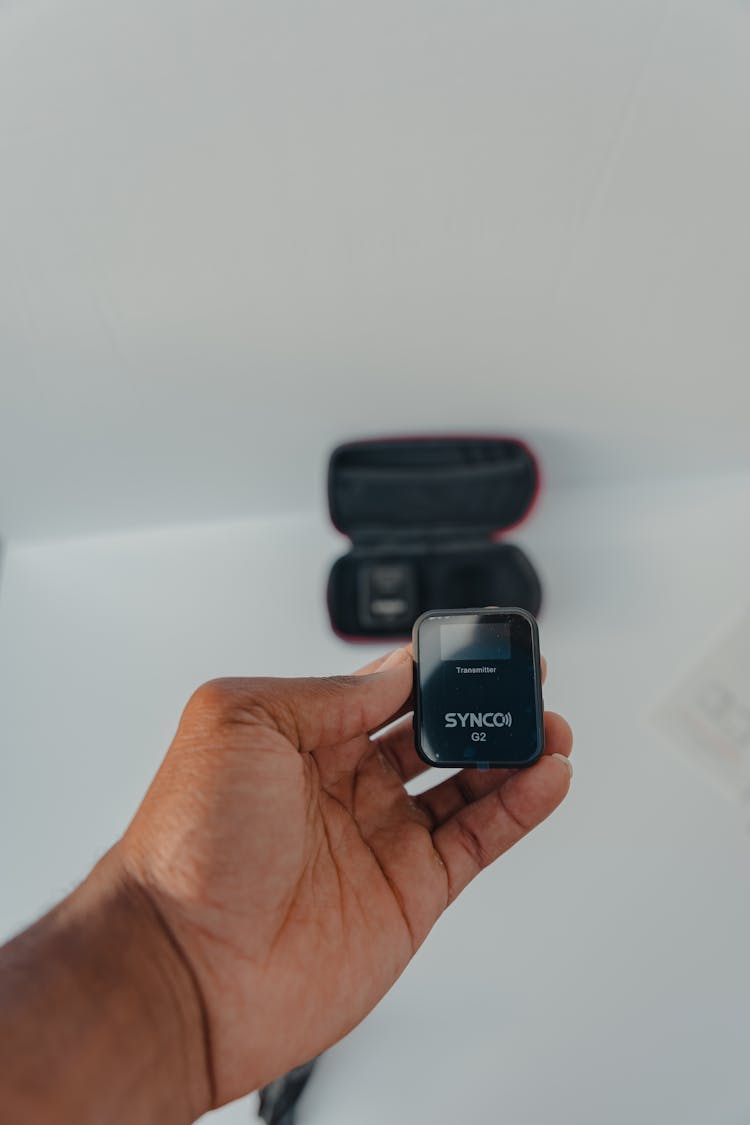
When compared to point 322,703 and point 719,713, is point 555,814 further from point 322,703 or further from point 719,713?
point 322,703

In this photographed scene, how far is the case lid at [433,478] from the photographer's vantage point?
4.61 ft

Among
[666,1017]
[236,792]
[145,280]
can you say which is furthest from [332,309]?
[666,1017]

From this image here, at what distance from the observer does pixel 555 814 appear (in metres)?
1.29

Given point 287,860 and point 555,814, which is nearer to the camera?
point 287,860

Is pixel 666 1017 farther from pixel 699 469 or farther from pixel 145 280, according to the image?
pixel 145 280

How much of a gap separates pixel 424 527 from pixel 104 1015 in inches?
37.8

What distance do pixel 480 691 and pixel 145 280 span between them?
749mm

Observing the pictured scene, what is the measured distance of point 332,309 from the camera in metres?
1.18

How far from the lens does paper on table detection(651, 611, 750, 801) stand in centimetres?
134

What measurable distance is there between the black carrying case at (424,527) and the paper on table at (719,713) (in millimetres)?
A: 300

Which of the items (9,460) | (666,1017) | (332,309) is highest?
(332,309)

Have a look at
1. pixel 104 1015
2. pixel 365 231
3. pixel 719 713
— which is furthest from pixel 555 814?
pixel 365 231

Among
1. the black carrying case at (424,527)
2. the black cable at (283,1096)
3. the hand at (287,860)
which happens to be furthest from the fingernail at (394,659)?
the black cable at (283,1096)

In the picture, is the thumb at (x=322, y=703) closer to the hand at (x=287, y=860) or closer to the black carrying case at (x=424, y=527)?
the hand at (x=287, y=860)
